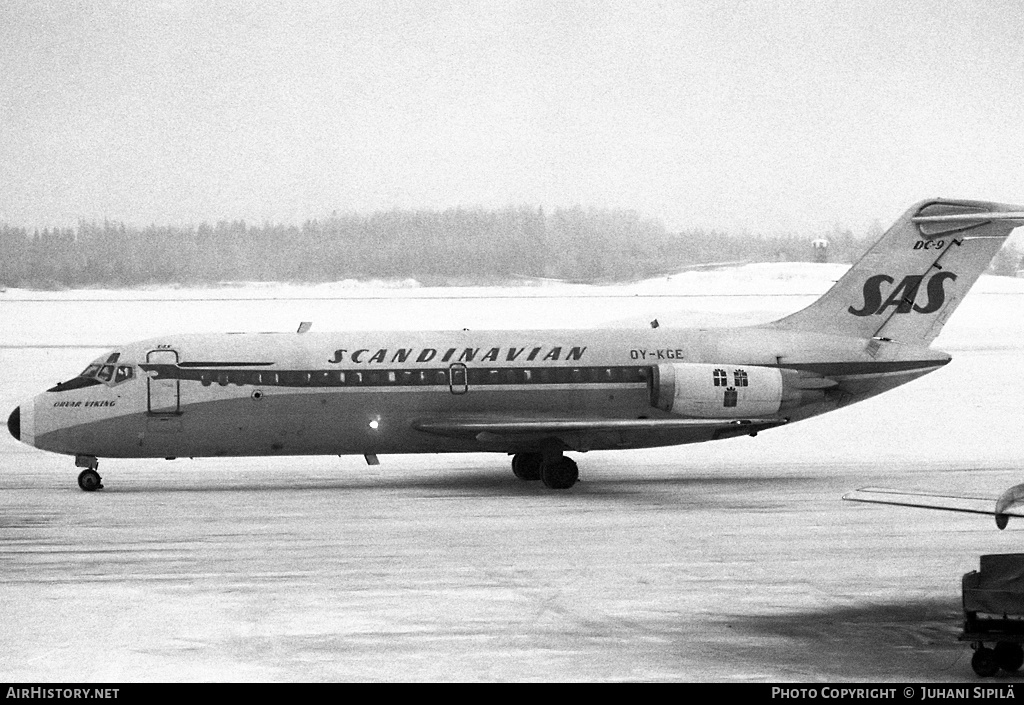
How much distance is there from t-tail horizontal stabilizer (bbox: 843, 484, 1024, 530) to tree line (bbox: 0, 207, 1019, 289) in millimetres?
26199

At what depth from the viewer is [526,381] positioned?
24.1 m

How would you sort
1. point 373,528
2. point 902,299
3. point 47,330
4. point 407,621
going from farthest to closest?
1. point 47,330
2. point 902,299
3. point 373,528
4. point 407,621

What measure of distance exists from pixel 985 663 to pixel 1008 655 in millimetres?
184

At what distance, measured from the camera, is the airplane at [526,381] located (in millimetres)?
23672

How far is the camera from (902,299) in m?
24.8

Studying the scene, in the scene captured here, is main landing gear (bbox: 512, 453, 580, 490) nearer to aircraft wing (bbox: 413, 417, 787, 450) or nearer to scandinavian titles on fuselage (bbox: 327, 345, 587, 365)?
aircraft wing (bbox: 413, 417, 787, 450)

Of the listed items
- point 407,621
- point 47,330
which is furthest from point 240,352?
point 47,330

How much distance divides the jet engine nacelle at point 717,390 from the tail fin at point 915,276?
6.28ft

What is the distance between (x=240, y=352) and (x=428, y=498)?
4.16 metres

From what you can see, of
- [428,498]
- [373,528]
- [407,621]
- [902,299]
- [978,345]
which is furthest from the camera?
[978,345]

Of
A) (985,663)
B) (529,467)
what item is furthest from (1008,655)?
(529,467)

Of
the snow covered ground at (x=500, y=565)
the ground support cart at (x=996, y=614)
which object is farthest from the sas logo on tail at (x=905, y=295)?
the ground support cart at (x=996, y=614)

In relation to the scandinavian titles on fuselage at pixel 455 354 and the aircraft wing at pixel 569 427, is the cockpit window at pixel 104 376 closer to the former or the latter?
the scandinavian titles on fuselage at pixel 455 354

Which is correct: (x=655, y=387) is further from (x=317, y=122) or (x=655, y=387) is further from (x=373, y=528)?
(x=317, y=122)
